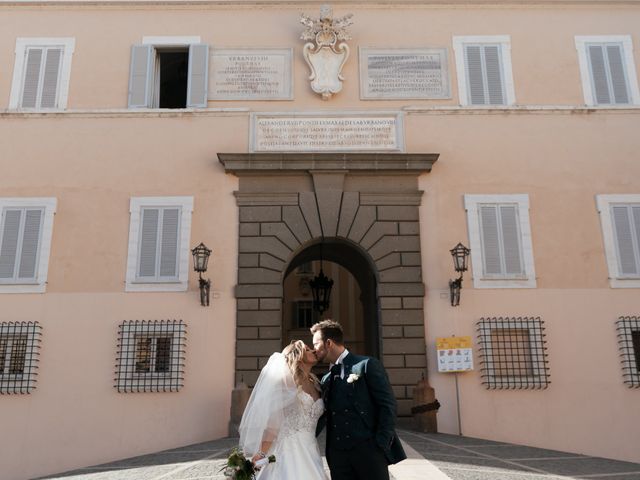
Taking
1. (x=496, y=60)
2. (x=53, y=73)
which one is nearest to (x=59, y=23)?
(x=53, y=73)

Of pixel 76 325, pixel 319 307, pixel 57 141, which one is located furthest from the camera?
pixel 319 307

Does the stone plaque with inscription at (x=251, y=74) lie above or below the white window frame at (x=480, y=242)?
above

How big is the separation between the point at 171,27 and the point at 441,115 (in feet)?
18.2

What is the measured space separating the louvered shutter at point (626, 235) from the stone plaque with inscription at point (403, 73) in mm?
3785

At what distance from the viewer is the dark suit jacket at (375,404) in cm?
450

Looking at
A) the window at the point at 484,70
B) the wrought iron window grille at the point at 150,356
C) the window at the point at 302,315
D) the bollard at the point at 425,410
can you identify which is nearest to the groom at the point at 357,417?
the bollard at the point at 425,410

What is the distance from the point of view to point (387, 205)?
11711 mm

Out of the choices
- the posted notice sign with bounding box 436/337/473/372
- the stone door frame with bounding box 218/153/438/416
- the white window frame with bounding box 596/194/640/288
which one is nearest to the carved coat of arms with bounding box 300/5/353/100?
the stone door frame with bounding box 218/153/438/416

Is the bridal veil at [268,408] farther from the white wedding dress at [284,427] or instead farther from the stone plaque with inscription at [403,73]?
the stone plaque with inscription at [403,73]

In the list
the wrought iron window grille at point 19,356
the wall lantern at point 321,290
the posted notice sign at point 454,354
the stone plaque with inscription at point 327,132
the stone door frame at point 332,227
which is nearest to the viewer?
the wrought iron window grille at point 19,356

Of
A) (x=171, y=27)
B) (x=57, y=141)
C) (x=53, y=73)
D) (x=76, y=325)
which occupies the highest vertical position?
(x=171, y=27)

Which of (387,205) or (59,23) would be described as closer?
(387,205)

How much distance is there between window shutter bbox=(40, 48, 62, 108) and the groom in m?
9.62

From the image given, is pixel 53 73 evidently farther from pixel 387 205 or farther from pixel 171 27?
pixel 387 205
